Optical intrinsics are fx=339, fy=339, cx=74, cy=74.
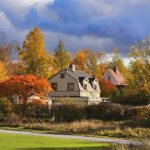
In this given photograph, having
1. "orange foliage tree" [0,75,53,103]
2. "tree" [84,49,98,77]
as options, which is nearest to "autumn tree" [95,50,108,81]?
"tree" [84,49,98,77]

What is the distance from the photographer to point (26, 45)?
63000 millimetres

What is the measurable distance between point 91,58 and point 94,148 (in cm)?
6375

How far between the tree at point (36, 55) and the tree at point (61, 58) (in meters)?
9.35

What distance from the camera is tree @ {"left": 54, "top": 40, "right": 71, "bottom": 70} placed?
7269 cm

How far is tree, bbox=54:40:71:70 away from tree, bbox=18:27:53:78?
368 inches

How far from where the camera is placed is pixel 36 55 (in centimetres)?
6250

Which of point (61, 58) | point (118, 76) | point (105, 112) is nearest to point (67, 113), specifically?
point (105, 112)

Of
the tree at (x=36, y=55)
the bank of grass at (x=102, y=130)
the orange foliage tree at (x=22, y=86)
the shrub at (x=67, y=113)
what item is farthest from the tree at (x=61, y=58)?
the bank of grass at (x=102, y=130)

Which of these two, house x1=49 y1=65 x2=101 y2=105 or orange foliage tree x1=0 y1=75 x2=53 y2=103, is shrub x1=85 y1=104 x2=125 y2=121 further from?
house x1=49 y1=65 x2=101 y2=105

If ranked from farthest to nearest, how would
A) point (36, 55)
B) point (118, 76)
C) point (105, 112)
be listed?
point (118, 76)
point (36, 55)
point (105, 112)

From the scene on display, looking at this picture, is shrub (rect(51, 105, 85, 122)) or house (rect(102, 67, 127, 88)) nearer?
shrub (rect(51, 105, 85, 122))

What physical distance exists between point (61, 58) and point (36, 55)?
1171 cm

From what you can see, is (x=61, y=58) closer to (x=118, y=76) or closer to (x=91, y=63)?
(x=91, y=63)

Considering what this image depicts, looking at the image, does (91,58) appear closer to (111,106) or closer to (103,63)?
(103,63)
